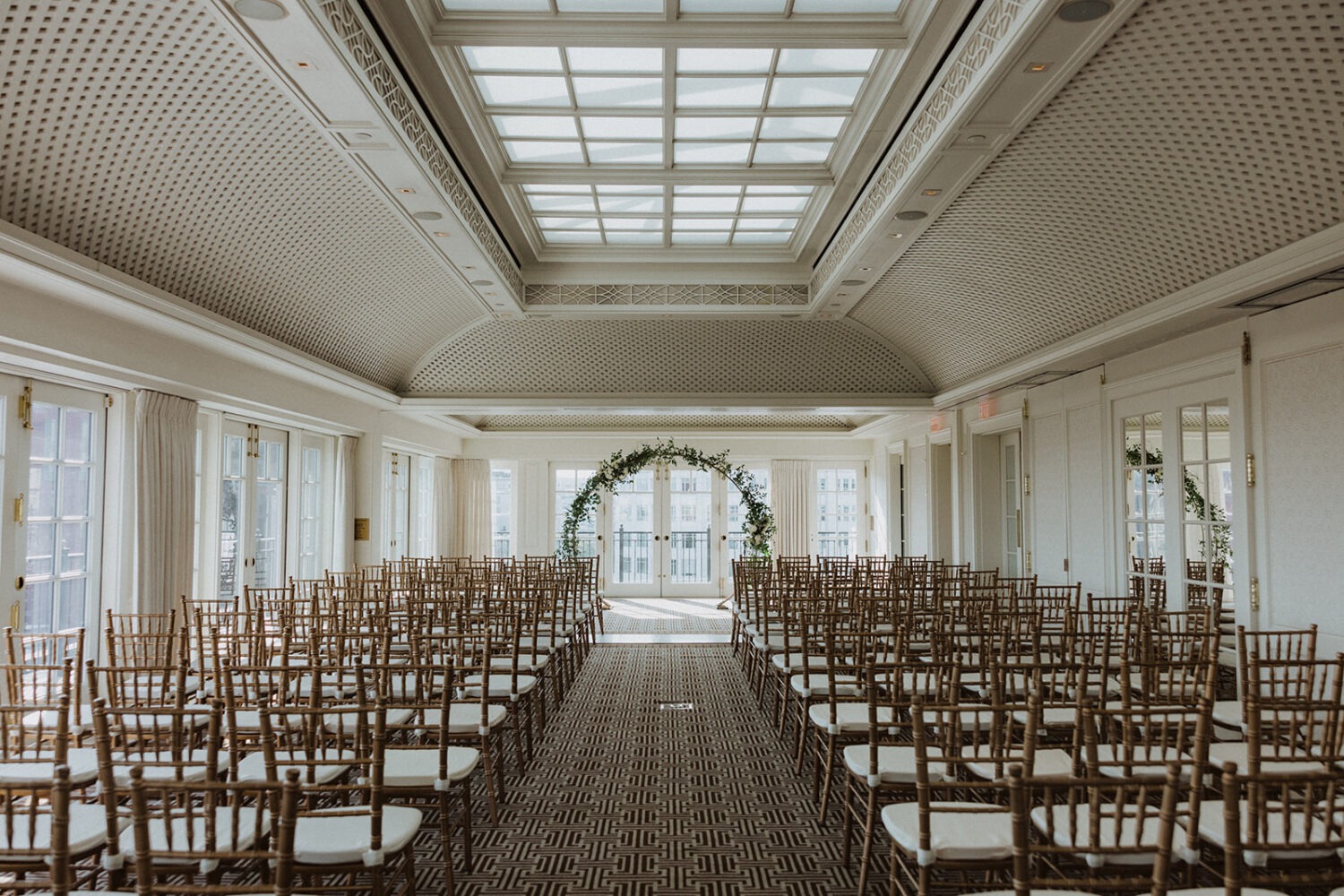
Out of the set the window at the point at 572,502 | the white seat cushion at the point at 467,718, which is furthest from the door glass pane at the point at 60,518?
the window at the point at 572,502

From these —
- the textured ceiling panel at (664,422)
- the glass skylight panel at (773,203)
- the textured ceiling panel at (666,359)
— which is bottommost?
the textured ceiling panel at (664,422)

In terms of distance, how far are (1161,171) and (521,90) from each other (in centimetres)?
394

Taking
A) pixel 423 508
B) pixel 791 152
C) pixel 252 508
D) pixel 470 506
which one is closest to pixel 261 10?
pixel 791 152

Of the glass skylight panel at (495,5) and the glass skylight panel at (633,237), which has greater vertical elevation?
the glass skylight panel at (633,237)

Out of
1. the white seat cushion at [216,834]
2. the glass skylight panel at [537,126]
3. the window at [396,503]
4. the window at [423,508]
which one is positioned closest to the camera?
the white seat cushion at [216,834]

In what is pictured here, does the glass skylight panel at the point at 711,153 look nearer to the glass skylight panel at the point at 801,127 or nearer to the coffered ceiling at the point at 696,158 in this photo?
the coffered ceiling at the point at 696,158

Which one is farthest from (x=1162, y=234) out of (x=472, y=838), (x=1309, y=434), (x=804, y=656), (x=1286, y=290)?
(x=472, y=838)

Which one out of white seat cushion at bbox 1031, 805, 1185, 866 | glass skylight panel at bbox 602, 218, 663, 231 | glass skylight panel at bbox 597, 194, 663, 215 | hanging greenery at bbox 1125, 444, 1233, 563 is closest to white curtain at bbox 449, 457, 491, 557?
glass skylight panel at bbox 602, 218, 663, 231

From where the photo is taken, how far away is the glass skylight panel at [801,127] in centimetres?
591

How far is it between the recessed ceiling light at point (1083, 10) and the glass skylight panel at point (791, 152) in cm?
286

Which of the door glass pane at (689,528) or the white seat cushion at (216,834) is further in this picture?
the door glass pane at (689,528)

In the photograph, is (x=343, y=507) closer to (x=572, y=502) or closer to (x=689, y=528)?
(x=572, y=502)

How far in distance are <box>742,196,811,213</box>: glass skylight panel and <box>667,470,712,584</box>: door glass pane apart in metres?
8.20

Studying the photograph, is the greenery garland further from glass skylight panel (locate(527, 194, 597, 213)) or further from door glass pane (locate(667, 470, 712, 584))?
glass skylight panel (locate(527, 194, 597, 213))
